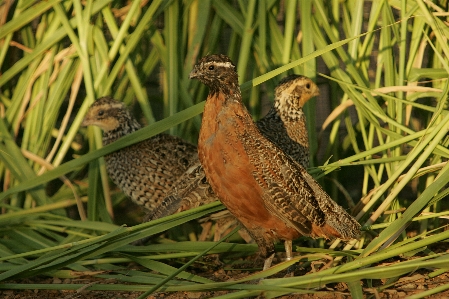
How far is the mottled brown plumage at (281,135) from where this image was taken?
5.43 m

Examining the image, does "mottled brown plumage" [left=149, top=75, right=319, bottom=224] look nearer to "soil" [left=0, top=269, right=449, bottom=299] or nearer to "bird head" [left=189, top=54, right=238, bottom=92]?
"soil" [left=0, top=269, right=449, bottom=299]

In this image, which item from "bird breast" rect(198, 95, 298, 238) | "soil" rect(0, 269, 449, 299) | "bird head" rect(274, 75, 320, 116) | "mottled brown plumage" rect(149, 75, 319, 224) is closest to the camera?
"soil" rect(0, 269, 449, 299)

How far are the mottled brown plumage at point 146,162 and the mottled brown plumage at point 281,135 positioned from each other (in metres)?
0.26

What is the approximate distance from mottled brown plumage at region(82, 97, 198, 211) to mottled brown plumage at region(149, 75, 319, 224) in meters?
0.26

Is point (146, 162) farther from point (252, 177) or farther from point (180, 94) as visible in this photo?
point (252, 177)

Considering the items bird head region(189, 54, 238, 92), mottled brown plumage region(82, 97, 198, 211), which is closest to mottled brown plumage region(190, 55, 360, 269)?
bird head region(189, 54, 238, 92)

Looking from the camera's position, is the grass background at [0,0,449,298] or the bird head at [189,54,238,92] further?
the grass background at [0,0,449,298]

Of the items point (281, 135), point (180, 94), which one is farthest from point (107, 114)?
point (281, 135)

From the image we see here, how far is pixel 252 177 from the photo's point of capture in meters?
4.59

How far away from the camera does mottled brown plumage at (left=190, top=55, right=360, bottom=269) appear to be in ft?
15.0

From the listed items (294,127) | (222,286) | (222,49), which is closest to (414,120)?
(294,127)

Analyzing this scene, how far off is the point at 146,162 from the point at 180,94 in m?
0.59

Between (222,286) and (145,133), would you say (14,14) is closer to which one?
(145,133)

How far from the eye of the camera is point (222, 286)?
13.5ft
